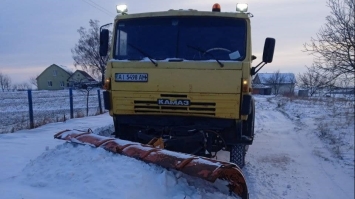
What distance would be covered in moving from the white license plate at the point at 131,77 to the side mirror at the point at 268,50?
195cm

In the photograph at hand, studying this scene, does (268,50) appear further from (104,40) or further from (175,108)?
(104,40)

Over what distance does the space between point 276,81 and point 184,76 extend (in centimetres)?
6717

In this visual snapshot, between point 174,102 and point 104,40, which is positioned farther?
point 104,40

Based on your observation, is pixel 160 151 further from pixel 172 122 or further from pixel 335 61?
pixel 335 61

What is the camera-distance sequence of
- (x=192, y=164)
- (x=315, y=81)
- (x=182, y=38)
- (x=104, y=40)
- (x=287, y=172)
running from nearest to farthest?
(x=192, y=164)
(x=182, y=38)
(x=287, y=172)
(x=104, y=40)
(x=315, y=81)

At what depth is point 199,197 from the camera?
3145 mm

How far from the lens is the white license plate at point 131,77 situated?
4.90m

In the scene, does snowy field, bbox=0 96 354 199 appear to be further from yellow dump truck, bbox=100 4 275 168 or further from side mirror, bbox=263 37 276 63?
side mirror, bbox=263 37 276 63

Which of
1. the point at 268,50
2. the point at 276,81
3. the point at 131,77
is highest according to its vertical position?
the point at 268,50

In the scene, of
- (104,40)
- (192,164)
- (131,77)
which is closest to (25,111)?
(104,40)

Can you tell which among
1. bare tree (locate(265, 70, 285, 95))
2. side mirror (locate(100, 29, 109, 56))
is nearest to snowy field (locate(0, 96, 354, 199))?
side mirror (locate(100, 29, 109, 56))

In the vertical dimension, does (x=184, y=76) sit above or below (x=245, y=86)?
above

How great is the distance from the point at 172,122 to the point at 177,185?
5.89 feet

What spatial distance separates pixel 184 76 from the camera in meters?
4.75
